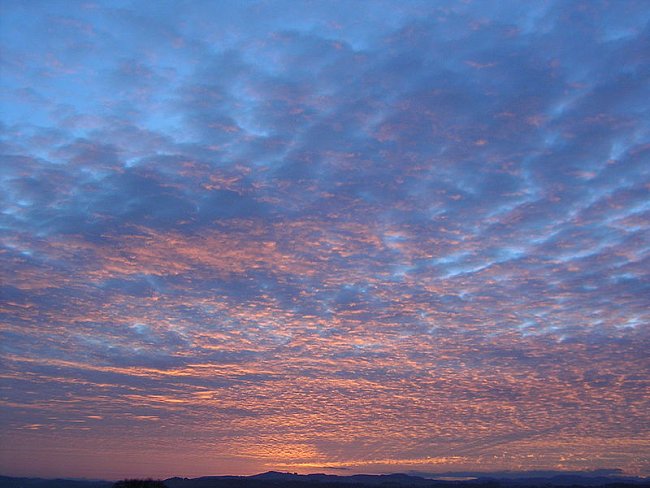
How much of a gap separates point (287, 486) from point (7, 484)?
86381 mm

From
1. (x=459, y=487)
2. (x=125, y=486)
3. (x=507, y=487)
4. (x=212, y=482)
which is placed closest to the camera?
(x=125, y=486)

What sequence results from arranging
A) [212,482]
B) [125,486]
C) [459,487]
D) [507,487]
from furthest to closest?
[507,487] < [212,482] < [459,487] < [125,486]

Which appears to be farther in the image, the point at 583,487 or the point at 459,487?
the point at 583,487

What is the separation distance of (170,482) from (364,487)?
53.2m

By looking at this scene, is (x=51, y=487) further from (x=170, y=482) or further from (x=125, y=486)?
(x=125, y=486)

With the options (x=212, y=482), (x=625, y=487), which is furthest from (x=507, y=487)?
(x=212, y=482)

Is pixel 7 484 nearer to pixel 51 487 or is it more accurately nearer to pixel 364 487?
pixel 51 487

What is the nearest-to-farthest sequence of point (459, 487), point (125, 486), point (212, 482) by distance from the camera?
point (125, 486) < point (459, 487) < point (212, 482)

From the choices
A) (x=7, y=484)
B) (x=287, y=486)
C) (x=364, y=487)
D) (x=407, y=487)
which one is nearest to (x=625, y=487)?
(x=407, y=487)

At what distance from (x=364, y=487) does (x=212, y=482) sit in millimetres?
42054

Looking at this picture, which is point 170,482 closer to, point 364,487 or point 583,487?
point 364,487

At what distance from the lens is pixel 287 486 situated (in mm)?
157375

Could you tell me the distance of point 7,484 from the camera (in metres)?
180

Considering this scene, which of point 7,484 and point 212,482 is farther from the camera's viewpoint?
point 7,484
